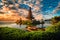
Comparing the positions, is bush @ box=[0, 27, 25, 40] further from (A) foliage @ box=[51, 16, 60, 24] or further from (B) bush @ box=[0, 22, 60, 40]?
(A) foliage @ box=[51, 16, 60, 24]

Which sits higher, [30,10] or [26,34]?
[30,10]

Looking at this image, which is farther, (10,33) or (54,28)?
(54,28)

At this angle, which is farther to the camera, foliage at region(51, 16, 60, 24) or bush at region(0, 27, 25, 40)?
foliage at region(51, 16, 60, 24)

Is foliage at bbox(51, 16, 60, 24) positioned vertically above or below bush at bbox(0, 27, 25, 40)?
above

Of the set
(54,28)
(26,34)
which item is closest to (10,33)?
(26,34)

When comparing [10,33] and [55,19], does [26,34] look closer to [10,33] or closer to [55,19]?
[10,33]

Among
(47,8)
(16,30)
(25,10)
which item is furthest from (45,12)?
(16,30)

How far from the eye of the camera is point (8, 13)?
6.92 m

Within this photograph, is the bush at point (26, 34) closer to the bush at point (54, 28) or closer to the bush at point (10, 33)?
the bush at point (10, 33)

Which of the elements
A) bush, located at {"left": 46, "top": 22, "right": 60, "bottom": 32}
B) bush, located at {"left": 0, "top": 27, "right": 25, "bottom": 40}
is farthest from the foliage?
bush, located at {"left": 0, "top": 27, "right": 25, "bottom": 40}

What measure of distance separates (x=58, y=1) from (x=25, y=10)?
1086 millimetres

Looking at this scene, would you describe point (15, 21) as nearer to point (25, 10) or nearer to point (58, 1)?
point (25, 10)

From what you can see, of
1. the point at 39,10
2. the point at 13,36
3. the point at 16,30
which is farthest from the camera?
the point at 39,10

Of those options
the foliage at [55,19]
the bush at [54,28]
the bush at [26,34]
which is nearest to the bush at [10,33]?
the bush at [26,34]
